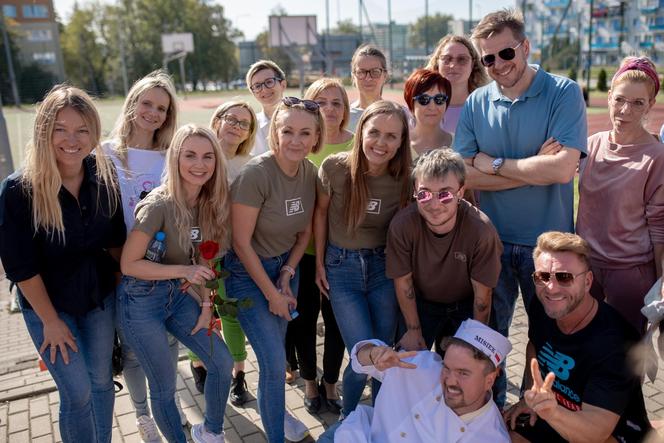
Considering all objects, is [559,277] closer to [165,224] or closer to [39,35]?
[165,224]

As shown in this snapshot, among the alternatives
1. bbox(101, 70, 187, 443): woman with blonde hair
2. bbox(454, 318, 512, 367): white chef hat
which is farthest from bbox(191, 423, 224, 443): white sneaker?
bbox(454, 318, 512, 367): white chef hat

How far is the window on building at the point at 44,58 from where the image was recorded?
34994 millimetres

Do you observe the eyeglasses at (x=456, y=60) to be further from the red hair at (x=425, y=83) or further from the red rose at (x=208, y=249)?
the red rose at (x=208, y=249)

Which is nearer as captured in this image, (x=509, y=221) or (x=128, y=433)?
(x=509, y=221)

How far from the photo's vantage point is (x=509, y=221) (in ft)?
10.6

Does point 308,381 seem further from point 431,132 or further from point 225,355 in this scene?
point 431,132

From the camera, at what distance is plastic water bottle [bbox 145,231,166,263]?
9.12 ft

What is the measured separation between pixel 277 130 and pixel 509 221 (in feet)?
4.87

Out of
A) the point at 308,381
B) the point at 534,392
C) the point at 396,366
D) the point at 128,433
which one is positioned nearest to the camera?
the point at 534,392

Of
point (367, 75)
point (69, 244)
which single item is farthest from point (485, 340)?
point (367, 75)

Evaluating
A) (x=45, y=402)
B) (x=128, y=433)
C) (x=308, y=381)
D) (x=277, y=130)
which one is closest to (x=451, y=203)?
(x=277, y=130)

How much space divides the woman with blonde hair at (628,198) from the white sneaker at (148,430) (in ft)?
9.12

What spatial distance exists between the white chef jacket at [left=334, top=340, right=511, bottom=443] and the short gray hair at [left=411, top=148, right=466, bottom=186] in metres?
0.91

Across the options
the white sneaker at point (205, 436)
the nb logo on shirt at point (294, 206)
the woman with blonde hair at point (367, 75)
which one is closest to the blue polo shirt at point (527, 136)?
the nb logo on shirt at point (294, 206)
